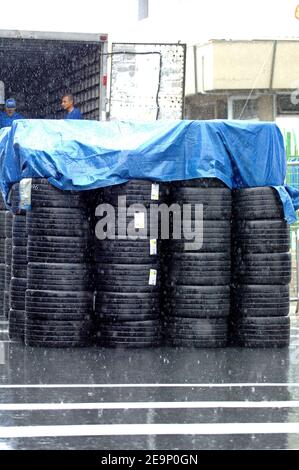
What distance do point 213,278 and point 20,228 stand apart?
2.46 m

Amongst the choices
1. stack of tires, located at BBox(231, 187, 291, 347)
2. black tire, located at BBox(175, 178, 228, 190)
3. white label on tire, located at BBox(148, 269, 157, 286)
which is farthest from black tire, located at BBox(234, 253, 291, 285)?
white label on tire, located at BBox(148, 269, 157, 286)

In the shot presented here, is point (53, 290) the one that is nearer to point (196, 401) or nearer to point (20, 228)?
point (20, 228)

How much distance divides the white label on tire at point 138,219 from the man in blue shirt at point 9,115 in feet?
32.5

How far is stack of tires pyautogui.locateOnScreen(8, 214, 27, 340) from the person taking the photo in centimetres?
1485

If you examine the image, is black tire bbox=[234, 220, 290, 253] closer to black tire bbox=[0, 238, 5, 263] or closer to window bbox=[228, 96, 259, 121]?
black tire bbox=[0, 238, 5, 263]

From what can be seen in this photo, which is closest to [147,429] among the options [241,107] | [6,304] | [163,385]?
[163,385]

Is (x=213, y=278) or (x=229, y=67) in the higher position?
(x=229, y=67)

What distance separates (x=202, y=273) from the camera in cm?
1418

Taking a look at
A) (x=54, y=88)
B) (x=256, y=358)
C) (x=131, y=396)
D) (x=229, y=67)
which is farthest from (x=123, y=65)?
(x=131, y=396)

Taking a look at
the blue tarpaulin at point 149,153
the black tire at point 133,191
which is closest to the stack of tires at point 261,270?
the blue tarpaulin at point 149,153

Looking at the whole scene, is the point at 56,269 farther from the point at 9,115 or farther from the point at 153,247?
the point at 9,115

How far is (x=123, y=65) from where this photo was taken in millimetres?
21609

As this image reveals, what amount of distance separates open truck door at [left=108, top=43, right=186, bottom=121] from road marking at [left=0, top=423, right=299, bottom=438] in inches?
515

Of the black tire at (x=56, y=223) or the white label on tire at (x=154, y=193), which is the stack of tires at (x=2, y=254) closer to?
the black tire at (x=56, y=223)
